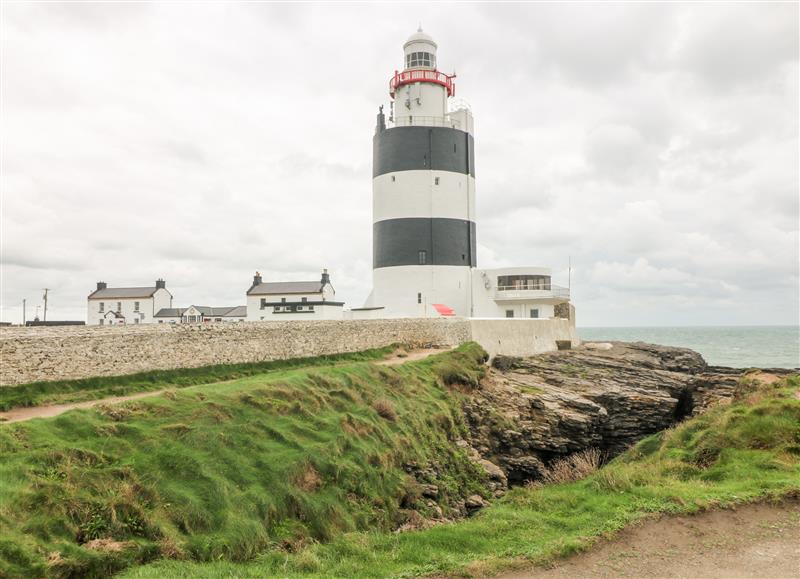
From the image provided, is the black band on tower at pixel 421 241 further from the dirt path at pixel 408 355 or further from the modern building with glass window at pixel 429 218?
the dirt path at pixel 408 355

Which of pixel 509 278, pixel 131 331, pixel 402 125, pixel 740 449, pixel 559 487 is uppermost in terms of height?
pixel 402 125

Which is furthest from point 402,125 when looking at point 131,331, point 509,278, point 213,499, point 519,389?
point 213,499

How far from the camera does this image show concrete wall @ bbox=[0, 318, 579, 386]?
1494 centimetres

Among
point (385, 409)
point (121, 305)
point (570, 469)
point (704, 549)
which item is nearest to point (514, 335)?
point (570, 469)

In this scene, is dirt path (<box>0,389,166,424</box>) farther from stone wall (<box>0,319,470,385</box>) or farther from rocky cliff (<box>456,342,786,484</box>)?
rocky cliff (<box>456,342,786,484</box>)

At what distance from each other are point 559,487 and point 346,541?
19.1ft

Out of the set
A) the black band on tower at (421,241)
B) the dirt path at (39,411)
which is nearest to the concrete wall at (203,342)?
the dirt path at (39,411)

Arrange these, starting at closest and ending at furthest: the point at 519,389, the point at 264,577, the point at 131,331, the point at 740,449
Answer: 1. the point at 264,577
2. the point at 740,449
3. the point at 131,331
4. the point at 519,389

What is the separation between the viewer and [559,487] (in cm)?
1333

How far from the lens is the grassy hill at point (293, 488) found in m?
8.65

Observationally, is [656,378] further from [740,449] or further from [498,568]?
[498,568]

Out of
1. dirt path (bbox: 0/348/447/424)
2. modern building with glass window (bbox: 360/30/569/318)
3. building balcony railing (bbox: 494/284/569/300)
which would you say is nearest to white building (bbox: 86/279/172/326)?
modern building with glass window (bbox: 360/30/569/318)

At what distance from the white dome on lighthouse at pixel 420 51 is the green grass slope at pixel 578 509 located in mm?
27719

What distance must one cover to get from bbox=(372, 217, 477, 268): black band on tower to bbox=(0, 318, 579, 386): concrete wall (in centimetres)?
518
